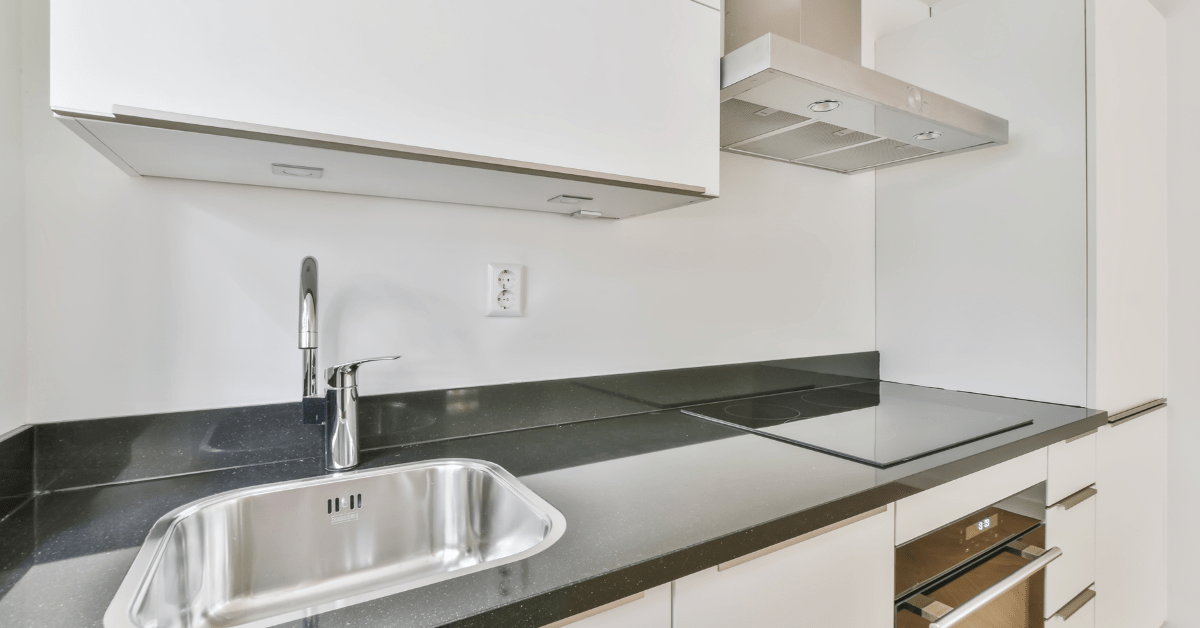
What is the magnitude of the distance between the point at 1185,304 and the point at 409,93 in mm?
2539

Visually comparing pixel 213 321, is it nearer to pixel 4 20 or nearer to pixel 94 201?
pixel 94 201

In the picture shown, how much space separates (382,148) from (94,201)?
1.81 ft

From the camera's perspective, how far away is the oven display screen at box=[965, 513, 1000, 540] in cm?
115

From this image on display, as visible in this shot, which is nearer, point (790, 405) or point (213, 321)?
point (213, 321)

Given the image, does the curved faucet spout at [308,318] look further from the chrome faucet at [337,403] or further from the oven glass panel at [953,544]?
the oven glass panel at [953,544]

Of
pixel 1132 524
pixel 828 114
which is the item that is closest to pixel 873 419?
pixel 828 114

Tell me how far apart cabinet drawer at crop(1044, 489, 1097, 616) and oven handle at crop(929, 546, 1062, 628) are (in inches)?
2.0

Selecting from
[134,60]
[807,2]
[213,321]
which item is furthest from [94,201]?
[807,2]

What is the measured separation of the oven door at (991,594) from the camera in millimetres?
1056

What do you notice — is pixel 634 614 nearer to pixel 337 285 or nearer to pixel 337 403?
pixel 337 403

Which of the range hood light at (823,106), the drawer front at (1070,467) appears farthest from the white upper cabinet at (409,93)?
the drawer front at (1070,467)

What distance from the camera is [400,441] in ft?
3.74

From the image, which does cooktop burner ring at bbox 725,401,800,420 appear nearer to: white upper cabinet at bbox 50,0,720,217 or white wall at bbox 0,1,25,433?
white upper cabinet at bbox 50,0,720,217

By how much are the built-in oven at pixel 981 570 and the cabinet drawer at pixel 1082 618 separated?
11cm
